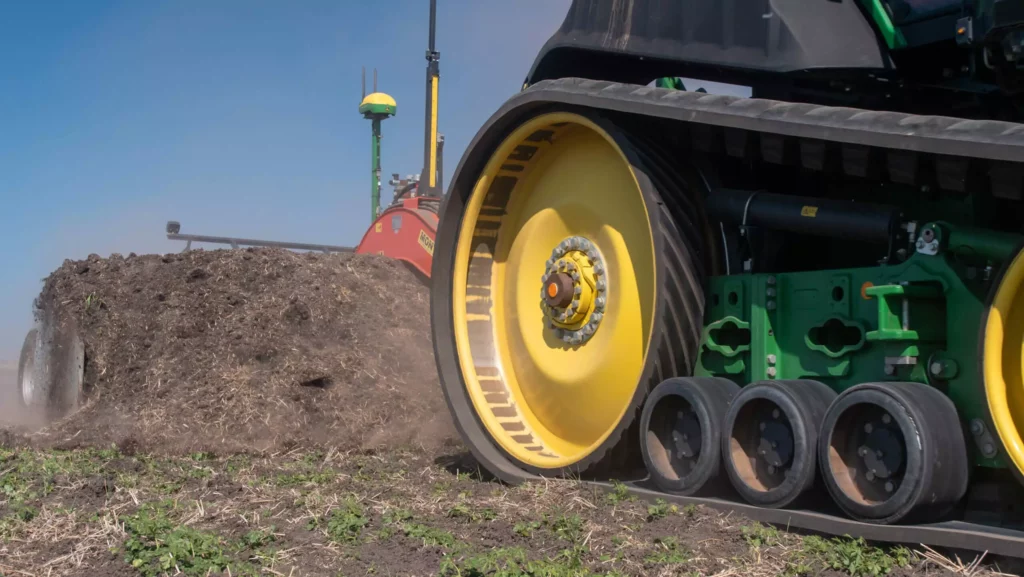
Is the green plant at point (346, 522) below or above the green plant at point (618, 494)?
below

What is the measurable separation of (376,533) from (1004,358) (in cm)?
213

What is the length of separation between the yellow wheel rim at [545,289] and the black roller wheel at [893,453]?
1046mm

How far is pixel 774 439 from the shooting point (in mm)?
3660

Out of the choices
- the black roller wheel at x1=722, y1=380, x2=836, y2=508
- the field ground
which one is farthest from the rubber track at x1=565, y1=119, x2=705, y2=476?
the black roller wheel at x1=722, y1=380, x2=836, y2=508

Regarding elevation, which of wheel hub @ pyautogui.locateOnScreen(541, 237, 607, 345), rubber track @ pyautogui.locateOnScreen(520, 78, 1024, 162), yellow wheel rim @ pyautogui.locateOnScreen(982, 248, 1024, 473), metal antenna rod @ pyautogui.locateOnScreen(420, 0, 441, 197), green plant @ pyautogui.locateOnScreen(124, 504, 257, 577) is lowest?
green plant @ pyautogui.locateOnScreen(124, 504, 257, 577)

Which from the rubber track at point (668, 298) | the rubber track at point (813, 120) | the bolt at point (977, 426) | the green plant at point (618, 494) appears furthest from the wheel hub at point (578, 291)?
the bolt at point (977, 426)

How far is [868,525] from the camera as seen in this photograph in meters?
3.18

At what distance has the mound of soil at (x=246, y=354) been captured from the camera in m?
6.52

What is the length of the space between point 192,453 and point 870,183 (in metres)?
4.15

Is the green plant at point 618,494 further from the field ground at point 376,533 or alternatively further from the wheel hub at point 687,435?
the wheel hub at point 687,435

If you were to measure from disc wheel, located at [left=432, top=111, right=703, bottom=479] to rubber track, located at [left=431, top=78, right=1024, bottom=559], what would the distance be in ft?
0.42

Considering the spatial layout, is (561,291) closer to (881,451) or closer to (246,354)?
(881,451)

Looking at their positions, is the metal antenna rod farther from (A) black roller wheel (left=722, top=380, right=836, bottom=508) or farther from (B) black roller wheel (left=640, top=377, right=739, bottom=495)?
(A) black roller wheel (left=722, top=380, right=836, bottom=508)

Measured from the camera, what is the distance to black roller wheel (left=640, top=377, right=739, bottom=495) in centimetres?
380
